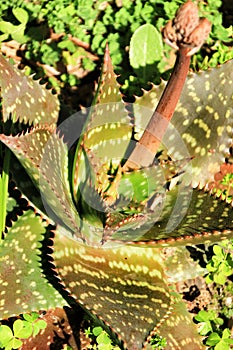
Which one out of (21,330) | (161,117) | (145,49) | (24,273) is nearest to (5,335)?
(21,330)

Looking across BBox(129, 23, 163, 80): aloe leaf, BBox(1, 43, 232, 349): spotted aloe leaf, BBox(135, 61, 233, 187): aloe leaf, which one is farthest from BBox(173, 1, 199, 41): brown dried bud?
BBox(129, 23, 163, 80): aloe leaf

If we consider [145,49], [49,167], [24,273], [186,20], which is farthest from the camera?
[145,49]

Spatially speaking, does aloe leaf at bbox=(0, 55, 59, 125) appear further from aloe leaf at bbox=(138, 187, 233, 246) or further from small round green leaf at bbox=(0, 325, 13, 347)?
small round green leaf at bbox=(0, 325, 13, 347)

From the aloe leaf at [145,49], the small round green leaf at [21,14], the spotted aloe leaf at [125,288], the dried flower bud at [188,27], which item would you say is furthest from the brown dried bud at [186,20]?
the small round green leaf at [21,14]

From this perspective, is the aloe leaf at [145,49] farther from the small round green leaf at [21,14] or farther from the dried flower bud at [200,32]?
the dried flower bud at [200,32]

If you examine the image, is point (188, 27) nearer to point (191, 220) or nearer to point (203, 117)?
point (191, 220)

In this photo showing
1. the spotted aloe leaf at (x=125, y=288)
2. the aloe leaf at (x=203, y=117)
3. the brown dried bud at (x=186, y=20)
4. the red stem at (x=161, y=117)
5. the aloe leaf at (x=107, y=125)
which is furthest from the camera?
the aloe leaf at (x=203, y=117)

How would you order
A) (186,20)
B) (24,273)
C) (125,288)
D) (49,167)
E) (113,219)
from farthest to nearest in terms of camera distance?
(24,273) → (125,288) → (49,167) → (113,219) → (186,20)

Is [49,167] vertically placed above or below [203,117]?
above
